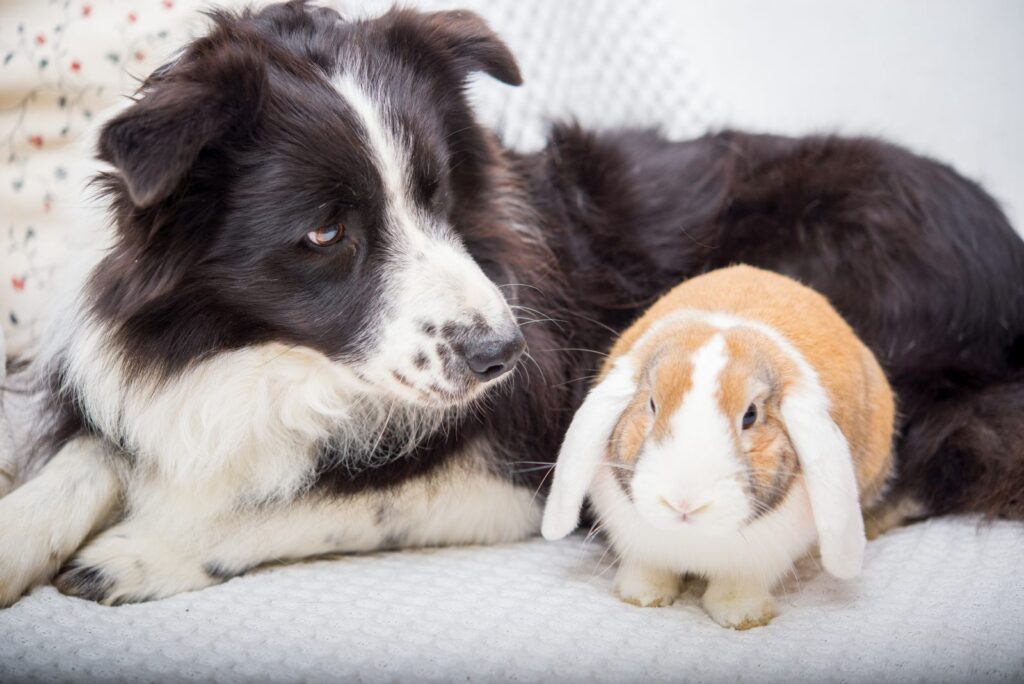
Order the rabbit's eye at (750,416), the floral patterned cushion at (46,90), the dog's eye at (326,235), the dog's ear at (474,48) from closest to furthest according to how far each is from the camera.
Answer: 1. the rabbit's eye at (750,416)
2. the dog's eye at (326,235)
3. the dog's ear at (474,48)
4. the floral patterned cushion at (46,90)

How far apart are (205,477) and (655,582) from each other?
2.71ft

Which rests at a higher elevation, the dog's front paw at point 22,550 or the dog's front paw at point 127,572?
the dog's front paw at point 22,550

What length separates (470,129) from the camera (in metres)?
1.99

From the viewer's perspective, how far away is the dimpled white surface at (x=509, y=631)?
1.48 m

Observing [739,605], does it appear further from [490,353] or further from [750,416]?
[490,353]

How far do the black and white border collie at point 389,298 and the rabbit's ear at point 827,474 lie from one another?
454mm

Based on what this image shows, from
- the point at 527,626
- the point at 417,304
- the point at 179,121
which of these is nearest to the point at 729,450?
the point at 527,626

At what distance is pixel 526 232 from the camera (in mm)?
2145

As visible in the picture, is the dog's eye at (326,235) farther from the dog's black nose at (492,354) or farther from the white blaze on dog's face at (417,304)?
the dog's black nose at (492,354)

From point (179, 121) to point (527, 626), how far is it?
3.06 ft

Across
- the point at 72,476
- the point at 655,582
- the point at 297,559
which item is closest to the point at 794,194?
the point at 655,582

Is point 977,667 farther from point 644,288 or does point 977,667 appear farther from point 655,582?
point 644,288

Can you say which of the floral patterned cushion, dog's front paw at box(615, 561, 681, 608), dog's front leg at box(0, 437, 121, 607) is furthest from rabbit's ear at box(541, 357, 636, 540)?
the floral patterned cushion

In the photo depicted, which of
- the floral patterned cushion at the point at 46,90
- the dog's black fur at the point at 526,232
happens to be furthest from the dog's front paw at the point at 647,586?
the floral patterned cushion at the point at 46,90
